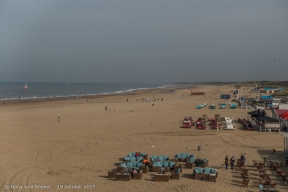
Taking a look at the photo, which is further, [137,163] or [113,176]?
[137,163]

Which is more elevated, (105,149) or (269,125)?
(269,125)

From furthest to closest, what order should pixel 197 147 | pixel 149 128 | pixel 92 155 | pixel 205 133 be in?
pixel 149 128 → pixel 205 133 → pixel 197 147 → pixel 92 155

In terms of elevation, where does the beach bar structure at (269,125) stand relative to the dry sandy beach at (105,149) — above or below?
above

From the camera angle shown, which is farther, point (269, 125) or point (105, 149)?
point (269, 125)

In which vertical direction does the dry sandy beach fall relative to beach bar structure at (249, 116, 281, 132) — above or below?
below

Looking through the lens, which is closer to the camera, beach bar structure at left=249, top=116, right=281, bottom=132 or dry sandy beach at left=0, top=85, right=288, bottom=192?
dry sandy beach at left=0, top=85, right=288, bottom=192

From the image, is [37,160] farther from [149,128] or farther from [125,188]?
[149,128]

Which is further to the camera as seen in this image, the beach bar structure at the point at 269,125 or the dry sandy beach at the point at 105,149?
the beach bar structure at the point at 269,125

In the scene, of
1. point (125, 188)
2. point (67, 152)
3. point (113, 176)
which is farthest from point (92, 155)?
point (125, 188)

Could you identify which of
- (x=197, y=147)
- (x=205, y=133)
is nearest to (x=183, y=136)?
(x=205, y=133)

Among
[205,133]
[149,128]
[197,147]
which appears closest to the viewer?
[197,147]
